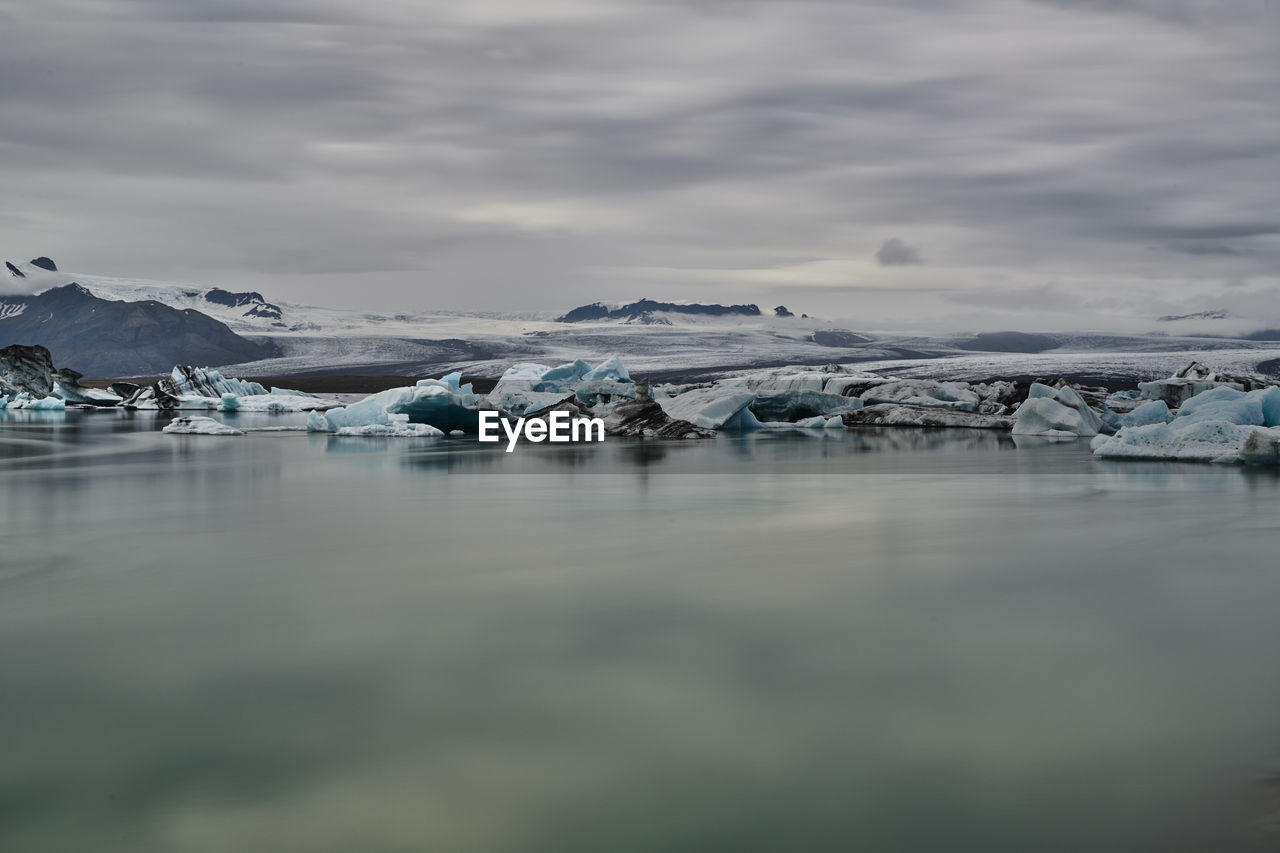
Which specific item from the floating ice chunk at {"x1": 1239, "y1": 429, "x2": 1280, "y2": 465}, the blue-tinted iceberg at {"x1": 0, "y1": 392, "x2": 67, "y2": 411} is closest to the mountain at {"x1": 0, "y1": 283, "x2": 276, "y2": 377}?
the blue-tinted iceberg at {"x1": 0, "y1": 392, "x2": 67, "y2": 411}

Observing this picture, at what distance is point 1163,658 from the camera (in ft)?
15.3

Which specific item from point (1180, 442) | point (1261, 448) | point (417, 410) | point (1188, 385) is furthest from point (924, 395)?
point (1261, 448)

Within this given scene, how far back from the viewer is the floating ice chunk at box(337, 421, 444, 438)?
23.9 m

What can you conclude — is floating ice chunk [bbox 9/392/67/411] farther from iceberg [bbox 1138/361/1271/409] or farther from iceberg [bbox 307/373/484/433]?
iceberg [bbox 1138/361/1271/409]

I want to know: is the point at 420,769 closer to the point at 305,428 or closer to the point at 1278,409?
the point at 1278,409

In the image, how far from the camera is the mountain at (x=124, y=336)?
15200 centimetres

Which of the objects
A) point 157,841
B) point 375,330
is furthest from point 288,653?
point 375,330

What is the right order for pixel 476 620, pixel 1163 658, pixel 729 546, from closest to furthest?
pixel 1163 658
pixel 476 620
pixel 729 546

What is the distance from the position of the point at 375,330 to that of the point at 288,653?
130 meters

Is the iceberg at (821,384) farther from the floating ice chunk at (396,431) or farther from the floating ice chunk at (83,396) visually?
the floating ice chunk at (83,396)

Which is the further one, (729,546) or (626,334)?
(626,334)

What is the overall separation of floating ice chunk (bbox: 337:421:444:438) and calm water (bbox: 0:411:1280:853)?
14099 mm

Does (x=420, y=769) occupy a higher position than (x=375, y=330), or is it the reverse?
(x=375, y=330)

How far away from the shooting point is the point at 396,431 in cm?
2394
